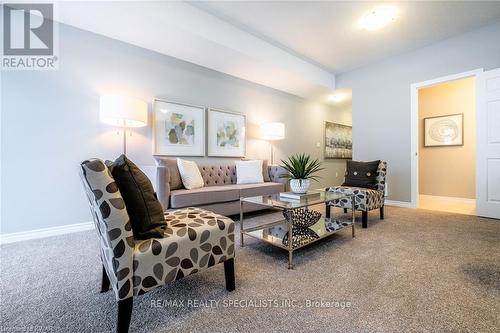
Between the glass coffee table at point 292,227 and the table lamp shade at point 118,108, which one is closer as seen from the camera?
the glass coffee table at point 292,227

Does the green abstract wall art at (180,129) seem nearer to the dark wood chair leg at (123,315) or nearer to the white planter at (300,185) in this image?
the white planter at (300,185)

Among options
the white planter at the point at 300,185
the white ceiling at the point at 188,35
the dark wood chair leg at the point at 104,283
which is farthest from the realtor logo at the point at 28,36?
the white planter at the point at 300,185

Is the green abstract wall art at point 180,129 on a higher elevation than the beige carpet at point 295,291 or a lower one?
higher

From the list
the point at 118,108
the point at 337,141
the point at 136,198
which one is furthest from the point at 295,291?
the point at 337,141

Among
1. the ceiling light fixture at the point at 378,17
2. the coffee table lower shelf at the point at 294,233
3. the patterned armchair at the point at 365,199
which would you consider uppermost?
the ceiling light fixture at the point at 378,17

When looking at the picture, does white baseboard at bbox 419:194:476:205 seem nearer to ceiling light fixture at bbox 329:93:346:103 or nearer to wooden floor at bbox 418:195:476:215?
wooden floor at bbox 418:195:476:215

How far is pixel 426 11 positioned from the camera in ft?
8.93

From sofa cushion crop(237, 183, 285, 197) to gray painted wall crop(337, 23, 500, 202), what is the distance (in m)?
2.14

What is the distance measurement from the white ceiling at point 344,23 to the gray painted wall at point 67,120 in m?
1.18

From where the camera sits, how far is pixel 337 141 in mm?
6039

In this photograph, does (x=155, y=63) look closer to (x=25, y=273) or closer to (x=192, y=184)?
(x=192, y=184)

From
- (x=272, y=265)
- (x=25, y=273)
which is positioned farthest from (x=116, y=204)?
(x=25, y=273)

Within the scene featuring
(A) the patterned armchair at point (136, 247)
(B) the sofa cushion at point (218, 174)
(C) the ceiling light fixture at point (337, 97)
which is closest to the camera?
(A) the patterned armchair at point (136, 247)

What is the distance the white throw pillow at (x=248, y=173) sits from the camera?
3.49 meters
